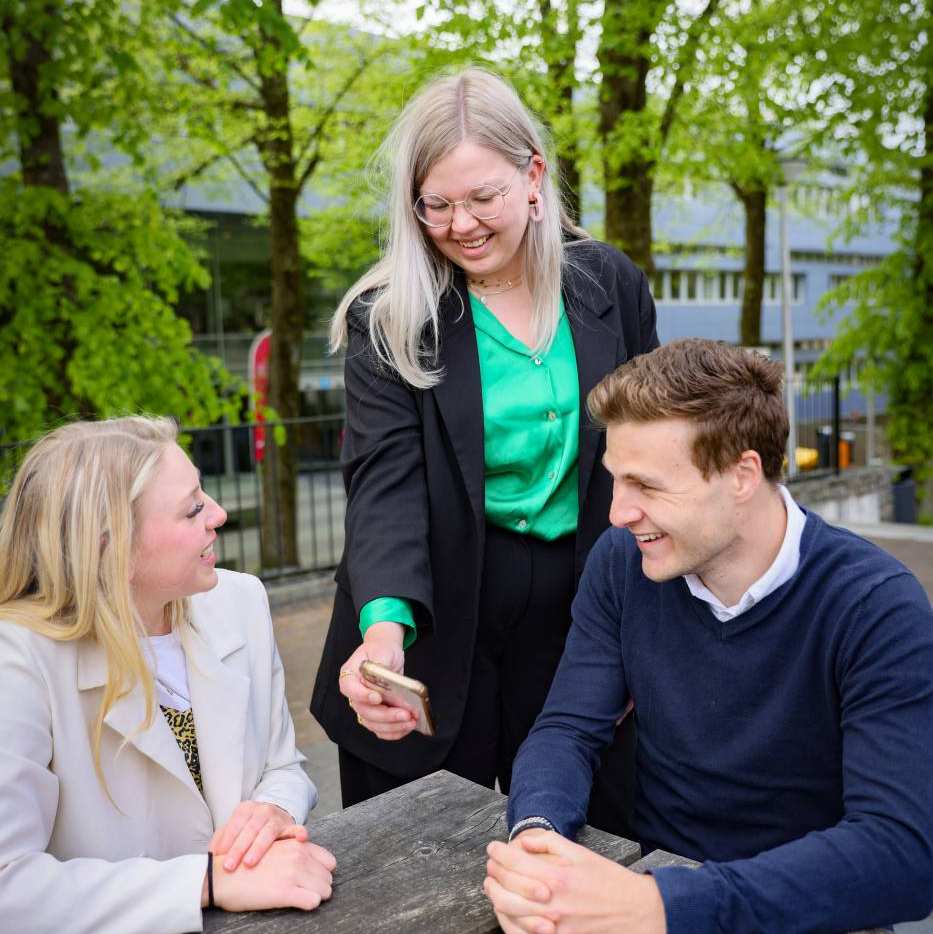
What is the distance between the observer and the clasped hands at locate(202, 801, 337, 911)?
1.69m

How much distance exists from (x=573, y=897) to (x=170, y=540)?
102 cm

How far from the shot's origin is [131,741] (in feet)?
6.47

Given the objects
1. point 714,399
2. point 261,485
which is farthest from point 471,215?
point 261,485

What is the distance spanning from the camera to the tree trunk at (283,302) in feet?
35.0

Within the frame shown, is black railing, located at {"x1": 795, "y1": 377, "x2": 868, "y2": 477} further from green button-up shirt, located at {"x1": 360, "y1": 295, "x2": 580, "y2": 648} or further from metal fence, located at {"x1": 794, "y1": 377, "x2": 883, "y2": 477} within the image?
green button-up shirt, located at {"x1": 360, "y1": 295, "x2": 580, "y2": 648}

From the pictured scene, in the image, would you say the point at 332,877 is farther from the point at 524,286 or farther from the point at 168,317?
the point at 168,317

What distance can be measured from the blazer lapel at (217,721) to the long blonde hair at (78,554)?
0.18 meters

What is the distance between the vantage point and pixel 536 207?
2.48 meters

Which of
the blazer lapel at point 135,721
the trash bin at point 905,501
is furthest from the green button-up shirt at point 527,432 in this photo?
the trash bin at point 905,501

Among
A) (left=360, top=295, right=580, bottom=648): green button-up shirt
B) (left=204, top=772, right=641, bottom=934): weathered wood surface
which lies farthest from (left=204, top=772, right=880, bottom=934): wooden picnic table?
(left=360, top=295, right=580, bottom=648): green button-up shirt

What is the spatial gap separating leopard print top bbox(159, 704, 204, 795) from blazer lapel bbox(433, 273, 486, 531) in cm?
73

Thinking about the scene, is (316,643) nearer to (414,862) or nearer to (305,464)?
(305,464)

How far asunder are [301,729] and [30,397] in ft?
12.1

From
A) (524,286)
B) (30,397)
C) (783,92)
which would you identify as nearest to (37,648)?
(524,286)
